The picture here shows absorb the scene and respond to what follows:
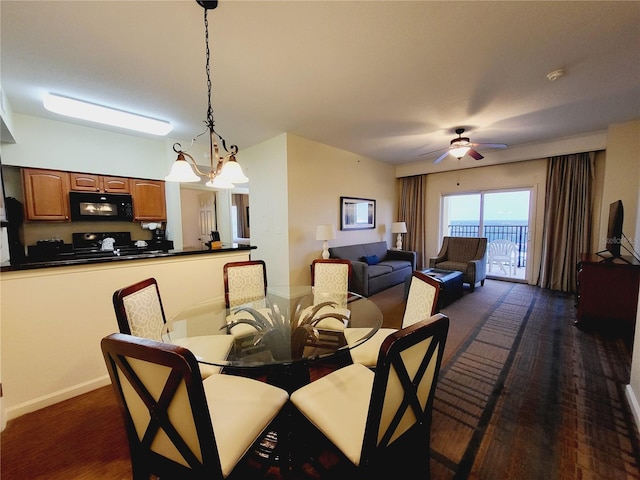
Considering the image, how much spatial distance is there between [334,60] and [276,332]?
2260mm

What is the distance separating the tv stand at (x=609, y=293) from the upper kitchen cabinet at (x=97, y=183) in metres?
6.42

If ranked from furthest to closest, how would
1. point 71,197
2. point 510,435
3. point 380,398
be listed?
point 71,197
point 510,435
point 380,398

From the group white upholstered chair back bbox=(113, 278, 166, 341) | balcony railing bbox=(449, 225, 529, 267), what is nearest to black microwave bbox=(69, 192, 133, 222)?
white upholstered chair back bbox=(113, 278, 166, 341)

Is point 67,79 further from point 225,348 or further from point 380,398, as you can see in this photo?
point 380,398

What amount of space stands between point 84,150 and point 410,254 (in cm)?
599

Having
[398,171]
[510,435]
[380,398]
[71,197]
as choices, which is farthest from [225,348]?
[398,171]

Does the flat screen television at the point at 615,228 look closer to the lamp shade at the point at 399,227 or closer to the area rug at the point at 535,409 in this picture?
the area rug at the point at 535,409

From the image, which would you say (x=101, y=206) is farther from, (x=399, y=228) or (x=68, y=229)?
(x=399, y=228)

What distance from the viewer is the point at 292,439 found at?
1440 mm

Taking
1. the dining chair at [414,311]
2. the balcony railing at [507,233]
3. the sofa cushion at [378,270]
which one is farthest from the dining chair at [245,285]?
the balcony railing at [507,233]

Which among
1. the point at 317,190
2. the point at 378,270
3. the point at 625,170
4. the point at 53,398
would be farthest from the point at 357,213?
the point at 53,398

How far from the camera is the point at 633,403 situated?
5.62 feet

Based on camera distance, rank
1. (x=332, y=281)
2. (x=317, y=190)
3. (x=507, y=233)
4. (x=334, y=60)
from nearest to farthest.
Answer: (x=334, y=60), (x=332, y=281), (x=317, y=190), (x=507, y=233)

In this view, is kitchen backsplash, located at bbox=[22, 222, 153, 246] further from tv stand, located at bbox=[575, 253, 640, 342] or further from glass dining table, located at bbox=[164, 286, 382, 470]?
tv stand, located at bbox=[575, 253, 640, 342]
